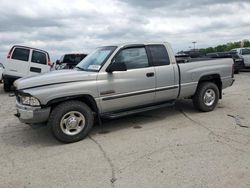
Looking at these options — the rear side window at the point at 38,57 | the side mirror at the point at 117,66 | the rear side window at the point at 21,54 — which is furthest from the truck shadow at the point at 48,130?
the rear side window at the point at 38,57

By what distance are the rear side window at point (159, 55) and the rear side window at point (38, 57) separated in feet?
25.8

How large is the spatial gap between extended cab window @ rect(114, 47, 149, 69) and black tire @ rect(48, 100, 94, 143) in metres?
1.23

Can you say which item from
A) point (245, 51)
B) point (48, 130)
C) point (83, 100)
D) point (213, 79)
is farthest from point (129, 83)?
point (245, 51)

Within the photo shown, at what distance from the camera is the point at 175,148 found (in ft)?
14.9

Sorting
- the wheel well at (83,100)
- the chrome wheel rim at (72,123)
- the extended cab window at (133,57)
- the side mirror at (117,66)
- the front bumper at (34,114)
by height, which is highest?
the extended cab window at (133,57)

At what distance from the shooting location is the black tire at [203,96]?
6.70 m

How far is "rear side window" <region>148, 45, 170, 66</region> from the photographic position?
600 centimetres

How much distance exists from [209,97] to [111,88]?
2.90 metres

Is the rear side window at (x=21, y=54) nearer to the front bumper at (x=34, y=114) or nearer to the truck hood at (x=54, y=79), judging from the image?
the truck hood at (x=54, y=79)

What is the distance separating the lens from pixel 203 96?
673 cm

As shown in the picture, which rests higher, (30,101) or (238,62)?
(238,62)

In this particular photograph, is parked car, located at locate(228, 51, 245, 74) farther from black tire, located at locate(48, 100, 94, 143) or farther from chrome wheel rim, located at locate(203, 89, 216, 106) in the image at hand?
black tire, located at locate(48, 100, 94, 143)

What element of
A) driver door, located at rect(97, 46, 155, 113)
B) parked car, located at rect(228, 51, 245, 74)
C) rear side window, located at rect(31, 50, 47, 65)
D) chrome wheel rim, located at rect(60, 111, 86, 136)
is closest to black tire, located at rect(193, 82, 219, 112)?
driver door, located at rect(97, 46, 155, 113)

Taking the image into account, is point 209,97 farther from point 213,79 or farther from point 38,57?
point 38,57
